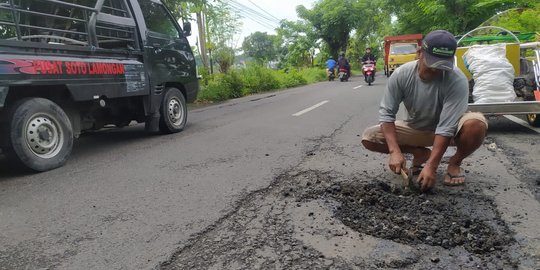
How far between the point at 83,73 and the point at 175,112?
2.10m

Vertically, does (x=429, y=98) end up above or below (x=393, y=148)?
above

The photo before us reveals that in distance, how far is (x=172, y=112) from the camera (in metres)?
6.46

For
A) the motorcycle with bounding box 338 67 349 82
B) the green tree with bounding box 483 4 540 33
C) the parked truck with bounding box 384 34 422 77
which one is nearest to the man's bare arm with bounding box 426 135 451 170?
the green tree with bounding box 483 4 540 33

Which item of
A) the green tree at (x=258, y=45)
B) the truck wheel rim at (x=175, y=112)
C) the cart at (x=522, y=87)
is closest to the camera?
the cart at (x=522, y=87)

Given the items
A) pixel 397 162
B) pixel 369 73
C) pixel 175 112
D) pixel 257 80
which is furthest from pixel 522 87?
pixel 257 80

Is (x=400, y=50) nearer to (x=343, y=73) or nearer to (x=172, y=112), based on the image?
(x=343, y=73)

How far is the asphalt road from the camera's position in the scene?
235 cm

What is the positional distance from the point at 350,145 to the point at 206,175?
6.57 ft

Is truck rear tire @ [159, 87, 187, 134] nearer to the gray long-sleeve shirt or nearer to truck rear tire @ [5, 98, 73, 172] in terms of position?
truck rear tire @ [5, 98, 73, 172]

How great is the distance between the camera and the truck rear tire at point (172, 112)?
6.23 meters

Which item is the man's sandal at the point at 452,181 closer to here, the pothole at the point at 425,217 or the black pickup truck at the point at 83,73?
the pothole at the point at 425,217

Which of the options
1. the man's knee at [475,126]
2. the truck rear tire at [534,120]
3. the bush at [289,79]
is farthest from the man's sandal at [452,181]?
the bush at [289,79]

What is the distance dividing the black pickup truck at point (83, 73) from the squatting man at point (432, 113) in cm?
319

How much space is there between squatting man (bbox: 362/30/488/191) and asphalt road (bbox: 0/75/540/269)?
1.37 ft
